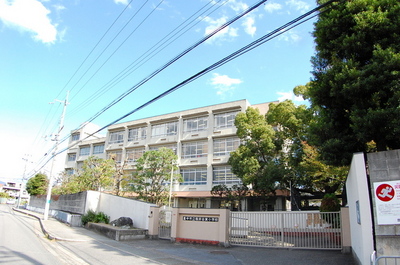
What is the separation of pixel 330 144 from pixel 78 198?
19587 mm

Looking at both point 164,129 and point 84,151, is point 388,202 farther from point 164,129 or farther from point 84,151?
point 84,151

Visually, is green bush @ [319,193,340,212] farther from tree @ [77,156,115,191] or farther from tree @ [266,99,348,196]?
tree @ [77,156,115,191]

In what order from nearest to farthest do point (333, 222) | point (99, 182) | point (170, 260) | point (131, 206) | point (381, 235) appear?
point (381, 235), point (170, 260), point (333, 222), point (131, 206), point (99, 182)

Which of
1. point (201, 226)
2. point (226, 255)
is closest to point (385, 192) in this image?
point (226, 255)

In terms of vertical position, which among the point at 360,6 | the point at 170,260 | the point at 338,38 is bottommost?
the point at 170,260

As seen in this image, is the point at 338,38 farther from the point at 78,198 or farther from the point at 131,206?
the point at 78,198

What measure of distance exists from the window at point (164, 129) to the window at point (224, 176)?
8889 mm

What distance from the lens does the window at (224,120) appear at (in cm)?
3600

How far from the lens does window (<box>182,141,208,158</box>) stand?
123 feet

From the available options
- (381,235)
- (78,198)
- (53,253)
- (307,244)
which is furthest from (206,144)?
(381,235)

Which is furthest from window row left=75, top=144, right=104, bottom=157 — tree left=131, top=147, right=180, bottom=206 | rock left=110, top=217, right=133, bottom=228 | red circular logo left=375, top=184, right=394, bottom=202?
red circular logo left=375, top=184, right=394, bottom=202

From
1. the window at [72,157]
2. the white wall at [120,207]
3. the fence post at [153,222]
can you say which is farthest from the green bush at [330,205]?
the window at [72,157]

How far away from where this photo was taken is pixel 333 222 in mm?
11781

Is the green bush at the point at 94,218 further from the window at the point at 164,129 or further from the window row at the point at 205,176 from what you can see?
the window at the point at 164,129
